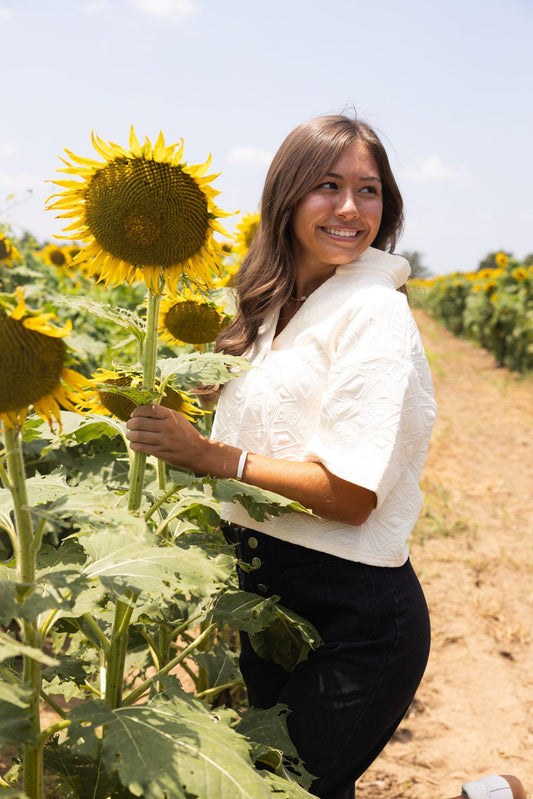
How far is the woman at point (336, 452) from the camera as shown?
179 cm

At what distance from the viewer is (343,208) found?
2.09m

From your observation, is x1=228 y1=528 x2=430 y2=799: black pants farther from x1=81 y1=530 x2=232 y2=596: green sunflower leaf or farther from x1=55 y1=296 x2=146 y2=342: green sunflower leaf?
x1=55 y1=296 x2=146 y2=342: green sunflower leaf

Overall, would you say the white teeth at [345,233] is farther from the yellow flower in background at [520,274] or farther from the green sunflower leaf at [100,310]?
the yellow flower in background at [520,274]

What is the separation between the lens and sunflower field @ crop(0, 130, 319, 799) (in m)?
1.21

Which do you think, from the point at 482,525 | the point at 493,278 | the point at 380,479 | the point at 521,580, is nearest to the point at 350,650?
the point at 380,479

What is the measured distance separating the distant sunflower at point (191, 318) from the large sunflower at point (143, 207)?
615mm

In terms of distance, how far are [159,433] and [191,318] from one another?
777mm

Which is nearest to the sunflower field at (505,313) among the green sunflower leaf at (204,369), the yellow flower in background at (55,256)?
the yellow flower in background at (55,256)

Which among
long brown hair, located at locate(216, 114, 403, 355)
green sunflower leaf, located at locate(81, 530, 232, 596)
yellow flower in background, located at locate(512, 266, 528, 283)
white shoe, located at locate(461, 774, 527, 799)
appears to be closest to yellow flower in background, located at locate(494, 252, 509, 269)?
yellow flower in background, located at locate(512, 266, 528, 283)

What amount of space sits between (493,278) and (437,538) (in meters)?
11.3

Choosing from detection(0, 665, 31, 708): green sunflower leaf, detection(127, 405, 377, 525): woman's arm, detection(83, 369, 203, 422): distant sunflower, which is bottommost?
detection(0, 665, 31, 708): green sunflower leaf

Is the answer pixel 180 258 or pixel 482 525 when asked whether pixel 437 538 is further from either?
pixel 180 258

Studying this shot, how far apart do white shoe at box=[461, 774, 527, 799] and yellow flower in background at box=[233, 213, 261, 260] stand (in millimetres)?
2263

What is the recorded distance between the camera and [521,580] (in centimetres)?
478
